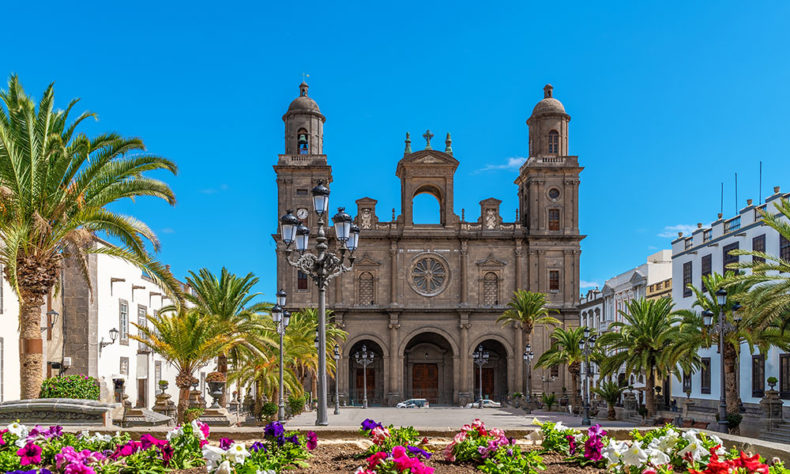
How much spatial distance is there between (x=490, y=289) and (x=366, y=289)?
964 centimetres

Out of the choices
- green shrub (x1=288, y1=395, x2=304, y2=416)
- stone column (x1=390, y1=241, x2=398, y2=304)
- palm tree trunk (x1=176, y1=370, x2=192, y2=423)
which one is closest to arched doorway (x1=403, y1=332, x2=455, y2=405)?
stone column (x1=390, y1=241, x2=398, y2=304)

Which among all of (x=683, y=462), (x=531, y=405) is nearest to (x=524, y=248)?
(x=531, y=405)

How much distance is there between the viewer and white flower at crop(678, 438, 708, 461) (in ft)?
28.6

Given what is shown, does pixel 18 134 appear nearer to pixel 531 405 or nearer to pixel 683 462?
pixel 683 462

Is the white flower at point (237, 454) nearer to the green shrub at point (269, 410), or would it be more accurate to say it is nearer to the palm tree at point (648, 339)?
the green shrub at point (269, 410)

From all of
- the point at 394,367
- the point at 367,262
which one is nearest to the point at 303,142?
the point at 367,262

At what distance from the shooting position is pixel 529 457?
29.2 feet

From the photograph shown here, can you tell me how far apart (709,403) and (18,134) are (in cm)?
3509

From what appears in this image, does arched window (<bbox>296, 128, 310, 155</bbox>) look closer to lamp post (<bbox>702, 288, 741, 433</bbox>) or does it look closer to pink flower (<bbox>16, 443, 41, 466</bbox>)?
lamp post (<bbox>702, 288, 741, 433</bbox>)

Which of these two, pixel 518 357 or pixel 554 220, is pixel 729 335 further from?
pixel 554 220

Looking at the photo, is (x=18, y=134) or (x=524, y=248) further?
(x=524, y=248)

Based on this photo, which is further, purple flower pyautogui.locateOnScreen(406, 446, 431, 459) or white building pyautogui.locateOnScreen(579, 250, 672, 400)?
white building pyautogui.locateOnScreen(579, 250, 672, 400)

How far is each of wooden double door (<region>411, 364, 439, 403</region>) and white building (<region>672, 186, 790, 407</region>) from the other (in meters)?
20.6

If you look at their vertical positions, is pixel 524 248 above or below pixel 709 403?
above
